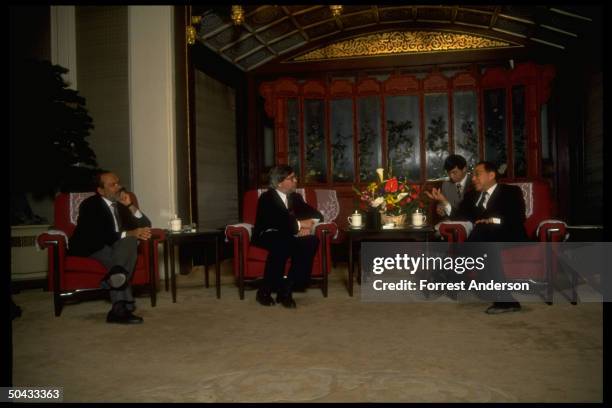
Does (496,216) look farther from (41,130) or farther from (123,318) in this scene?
(41,130)

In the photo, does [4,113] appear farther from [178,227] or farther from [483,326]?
[483,326]

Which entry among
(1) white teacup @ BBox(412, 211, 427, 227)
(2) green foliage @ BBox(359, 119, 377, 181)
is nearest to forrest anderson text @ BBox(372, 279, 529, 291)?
(1) white teacup @ BBox(412, 211, 427, 227)

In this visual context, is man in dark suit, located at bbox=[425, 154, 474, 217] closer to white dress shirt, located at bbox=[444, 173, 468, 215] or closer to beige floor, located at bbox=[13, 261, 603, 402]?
white dress shirt, located at bbox=[444, 173, 468, 215]

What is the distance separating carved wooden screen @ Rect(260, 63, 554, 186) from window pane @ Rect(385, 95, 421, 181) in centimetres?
1

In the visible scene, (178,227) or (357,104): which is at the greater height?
(357,104)

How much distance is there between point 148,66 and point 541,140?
5.53 metres

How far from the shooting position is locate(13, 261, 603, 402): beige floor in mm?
2223

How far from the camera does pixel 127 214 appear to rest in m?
4.24

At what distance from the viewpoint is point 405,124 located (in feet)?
26.1

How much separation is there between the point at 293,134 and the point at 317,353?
5.70 meters

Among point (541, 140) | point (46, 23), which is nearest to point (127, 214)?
point (46, 23)

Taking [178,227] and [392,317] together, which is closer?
[392,317]

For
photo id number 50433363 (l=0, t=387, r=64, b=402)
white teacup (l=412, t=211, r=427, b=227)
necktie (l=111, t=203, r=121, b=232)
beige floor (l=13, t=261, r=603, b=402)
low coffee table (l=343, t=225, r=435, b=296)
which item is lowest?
beige floor (l=13, t=261, r=603, b=402)
